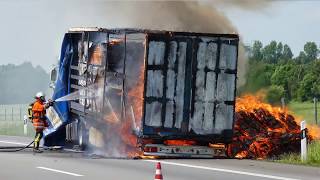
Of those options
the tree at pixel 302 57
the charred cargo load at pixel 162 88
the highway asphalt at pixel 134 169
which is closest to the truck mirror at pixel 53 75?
the charred cargo load at pixel 162 88

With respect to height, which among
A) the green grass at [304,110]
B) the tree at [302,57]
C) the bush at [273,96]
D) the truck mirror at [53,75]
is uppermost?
the tree at [302,57]

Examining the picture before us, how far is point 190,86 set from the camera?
17.4m

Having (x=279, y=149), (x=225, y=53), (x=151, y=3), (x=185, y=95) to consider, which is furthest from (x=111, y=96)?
(x=151, y=3)

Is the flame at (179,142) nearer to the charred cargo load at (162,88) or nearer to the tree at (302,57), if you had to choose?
the charred cargo load at (162,88)

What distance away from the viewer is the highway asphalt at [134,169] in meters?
13.3

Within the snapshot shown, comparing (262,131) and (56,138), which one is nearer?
(262,131)

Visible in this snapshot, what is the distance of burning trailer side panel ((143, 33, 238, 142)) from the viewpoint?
17.0 metres

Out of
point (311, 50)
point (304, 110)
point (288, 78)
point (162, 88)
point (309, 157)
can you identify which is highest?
point (311, 50)

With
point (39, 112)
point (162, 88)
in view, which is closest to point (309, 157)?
point (162, 88)

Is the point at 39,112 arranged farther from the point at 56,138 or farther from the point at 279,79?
the point at 279,79

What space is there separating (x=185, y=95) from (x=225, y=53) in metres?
1.43

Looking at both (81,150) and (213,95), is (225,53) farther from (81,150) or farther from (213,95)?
(81,150)

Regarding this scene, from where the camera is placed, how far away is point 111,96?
17859mm

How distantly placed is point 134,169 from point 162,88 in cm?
300
